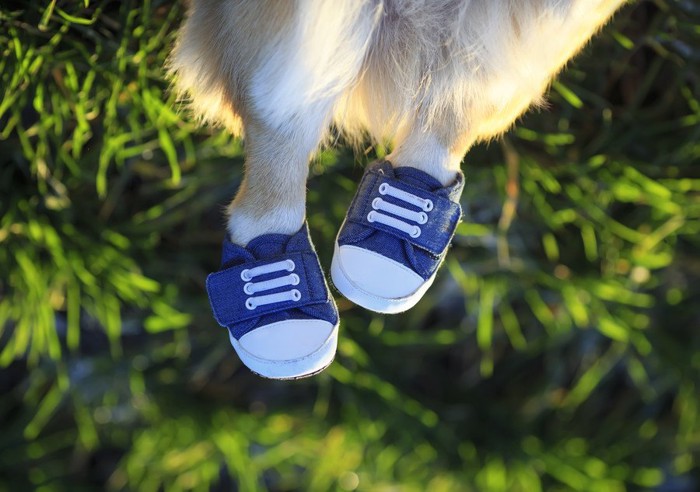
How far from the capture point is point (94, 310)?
81 centimetres

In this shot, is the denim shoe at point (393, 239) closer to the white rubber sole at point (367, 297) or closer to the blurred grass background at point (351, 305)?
the white rubber sole at point (367, 297)

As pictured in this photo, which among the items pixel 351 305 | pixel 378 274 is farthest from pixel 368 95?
pixel 351 305

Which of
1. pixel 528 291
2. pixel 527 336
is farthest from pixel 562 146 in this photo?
pixel 527 336

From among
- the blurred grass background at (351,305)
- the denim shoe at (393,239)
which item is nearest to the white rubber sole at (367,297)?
the denim shoe at (393,239)

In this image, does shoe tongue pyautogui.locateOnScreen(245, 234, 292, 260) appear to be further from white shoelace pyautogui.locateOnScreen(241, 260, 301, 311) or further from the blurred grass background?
the blurred grass background

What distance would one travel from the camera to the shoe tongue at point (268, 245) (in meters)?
0.49

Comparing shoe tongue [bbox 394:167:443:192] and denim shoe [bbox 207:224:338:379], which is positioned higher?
shoe tongue [bbox 394:167:443:192]

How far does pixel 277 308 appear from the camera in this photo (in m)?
0.48

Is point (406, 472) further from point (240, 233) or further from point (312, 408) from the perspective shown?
point (240, 233)

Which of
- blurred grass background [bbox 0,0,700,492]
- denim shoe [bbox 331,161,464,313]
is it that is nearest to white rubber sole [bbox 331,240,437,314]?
denim shoe [bbox 331,161,464,313]

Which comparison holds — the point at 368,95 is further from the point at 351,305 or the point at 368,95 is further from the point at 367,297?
the point at 351,305

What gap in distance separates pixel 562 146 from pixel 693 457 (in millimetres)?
580

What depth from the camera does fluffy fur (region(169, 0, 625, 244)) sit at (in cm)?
43

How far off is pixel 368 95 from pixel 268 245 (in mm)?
126
